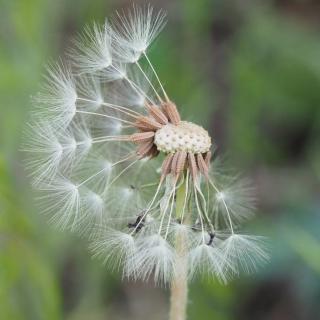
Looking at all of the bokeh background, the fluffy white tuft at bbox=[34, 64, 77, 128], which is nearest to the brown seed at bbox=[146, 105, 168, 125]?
the fluffy white tuft at bbox=[34, 64, 77, 128]

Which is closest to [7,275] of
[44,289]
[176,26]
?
[44,289]

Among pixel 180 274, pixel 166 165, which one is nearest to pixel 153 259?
pixel 180 274

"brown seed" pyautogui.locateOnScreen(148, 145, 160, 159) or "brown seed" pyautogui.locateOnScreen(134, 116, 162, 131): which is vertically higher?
"brown seed" pyautogui.locateOnScreen(134, 116, 162, 131)

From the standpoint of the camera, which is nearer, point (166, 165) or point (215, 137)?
point (166, 165)

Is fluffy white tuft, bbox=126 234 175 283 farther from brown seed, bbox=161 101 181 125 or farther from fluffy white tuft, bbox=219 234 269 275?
brown seed, bbox=161 101 181 125

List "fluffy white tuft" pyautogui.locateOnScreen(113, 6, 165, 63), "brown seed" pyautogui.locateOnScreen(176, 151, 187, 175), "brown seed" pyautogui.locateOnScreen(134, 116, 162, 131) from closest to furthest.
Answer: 1. "brown seed" pyautogui.locateOnScreen(176, 151, 187, 175)
2. "brown seed" pyautogui.locateOnScreen(134, 116, 162, 131)
3. "fluffy white tuft" pyautogui.locateOnScreen(113, 6, 165, 63)

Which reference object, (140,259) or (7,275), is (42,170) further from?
(7,275)

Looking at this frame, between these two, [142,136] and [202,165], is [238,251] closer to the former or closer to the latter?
[202,165]

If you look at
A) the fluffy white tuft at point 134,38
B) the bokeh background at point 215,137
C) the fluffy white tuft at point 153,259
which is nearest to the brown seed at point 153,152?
the fluffy white tuft at point 153,259
